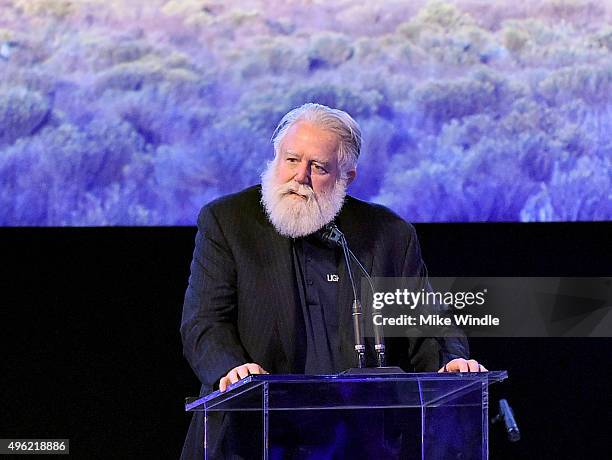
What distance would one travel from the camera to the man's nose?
3404 mm

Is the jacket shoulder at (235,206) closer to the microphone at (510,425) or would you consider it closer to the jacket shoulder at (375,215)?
the jacket shoulder at (375,215)

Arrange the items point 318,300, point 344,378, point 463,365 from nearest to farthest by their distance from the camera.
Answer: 1. point 344,378
2. point 463,365
3. point 318,300

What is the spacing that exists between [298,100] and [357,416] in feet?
7.43

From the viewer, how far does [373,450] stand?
262 cm

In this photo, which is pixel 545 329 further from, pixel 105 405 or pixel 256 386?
pixel 256 386

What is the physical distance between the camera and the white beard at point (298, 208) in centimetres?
339

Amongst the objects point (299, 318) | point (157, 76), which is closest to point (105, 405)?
point (157, 76)

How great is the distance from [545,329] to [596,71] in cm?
110

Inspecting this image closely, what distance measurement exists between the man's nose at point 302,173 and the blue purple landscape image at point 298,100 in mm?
1217

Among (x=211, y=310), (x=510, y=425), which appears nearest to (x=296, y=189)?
(x=211, y=310)

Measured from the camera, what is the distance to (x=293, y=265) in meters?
3.40

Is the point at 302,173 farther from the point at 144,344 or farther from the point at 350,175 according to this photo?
the point at 144,344

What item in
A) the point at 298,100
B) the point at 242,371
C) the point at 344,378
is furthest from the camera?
the point at 298,100

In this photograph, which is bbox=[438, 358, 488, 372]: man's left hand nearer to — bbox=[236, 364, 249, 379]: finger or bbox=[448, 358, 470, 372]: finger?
bbox=[448, 358, 470, 372]: finger
